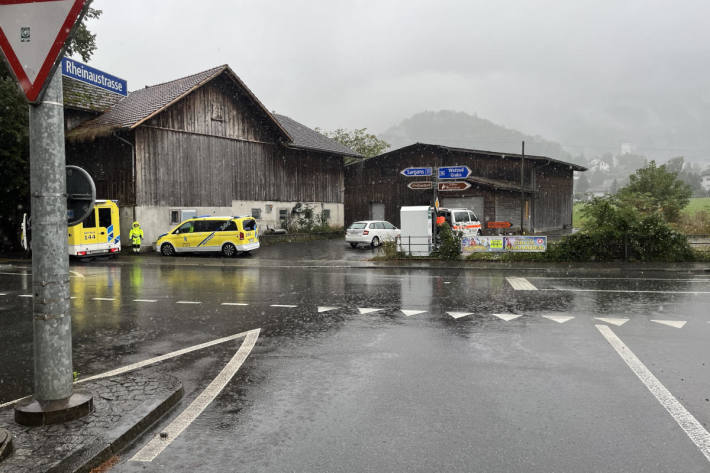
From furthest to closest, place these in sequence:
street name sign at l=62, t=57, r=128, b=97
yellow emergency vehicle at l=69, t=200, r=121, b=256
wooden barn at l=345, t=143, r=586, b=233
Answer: wooden barn at l=345, t=143, r=586, b=233, yellow emergency vehicle at l=69, t=200, r=121, b=256, street name sign at l=62, t=57, r=128, b=97

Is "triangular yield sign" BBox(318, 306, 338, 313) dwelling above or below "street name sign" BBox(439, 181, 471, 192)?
below

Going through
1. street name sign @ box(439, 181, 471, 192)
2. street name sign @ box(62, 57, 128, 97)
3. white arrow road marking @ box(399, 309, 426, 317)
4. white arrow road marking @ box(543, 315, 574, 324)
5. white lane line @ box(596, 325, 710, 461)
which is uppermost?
street name sign @ box(439, 181, 471, 192)

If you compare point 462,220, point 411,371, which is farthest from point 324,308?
point 462,220

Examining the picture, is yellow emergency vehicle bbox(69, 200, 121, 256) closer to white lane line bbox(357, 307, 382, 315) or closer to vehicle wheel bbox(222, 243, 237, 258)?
vehicle wheel bbox(222, 243, 237, 258)

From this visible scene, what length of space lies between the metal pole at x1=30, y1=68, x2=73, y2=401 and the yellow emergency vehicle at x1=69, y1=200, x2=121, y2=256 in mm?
19086

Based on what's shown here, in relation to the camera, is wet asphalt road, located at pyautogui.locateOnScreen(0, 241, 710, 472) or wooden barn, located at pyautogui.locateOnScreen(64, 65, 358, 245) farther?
wooden barn, located at pyautogui.locateOnScreen(64, 65, 358, 245)

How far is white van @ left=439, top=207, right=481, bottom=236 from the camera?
26.7 meters

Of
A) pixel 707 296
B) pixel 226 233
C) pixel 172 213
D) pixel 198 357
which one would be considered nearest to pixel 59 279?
pixel 198 357

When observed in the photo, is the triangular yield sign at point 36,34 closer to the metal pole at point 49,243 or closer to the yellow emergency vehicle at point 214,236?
the metal pole at point 49,243

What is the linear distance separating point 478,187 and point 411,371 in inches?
1231

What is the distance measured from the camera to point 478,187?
119 ft

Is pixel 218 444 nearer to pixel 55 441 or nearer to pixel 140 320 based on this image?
pixel 55 441

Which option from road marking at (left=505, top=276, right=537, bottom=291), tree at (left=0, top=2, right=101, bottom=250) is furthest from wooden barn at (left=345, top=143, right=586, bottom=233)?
tree at (left=0, top=2, right=101, bottom=250)

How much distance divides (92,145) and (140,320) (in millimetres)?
22084
